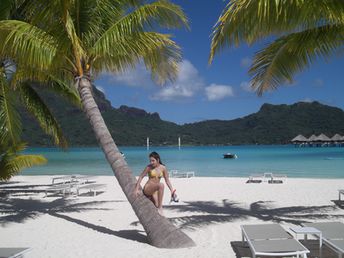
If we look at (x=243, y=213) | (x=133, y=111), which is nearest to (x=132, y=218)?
(x=243, y=213)

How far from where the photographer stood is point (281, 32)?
651cm

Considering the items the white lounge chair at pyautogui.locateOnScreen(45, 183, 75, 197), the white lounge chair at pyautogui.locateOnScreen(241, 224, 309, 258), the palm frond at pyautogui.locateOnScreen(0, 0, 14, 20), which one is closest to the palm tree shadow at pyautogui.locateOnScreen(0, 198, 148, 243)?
the white lounge chair at pyautogui.locateOnScreen(45, 183, 75, 197)

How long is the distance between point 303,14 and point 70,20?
366 centimetres

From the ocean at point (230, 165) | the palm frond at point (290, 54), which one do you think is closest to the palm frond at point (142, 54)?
the palm frond at point (290, 54)

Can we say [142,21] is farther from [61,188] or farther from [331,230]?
[61,188]

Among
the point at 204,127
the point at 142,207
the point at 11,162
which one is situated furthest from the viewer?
the point at 204,127

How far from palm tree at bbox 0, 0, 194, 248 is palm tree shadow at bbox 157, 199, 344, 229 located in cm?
154

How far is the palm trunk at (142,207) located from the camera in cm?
584

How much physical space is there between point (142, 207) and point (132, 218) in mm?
2557

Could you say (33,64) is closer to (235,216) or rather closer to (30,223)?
(30,223)

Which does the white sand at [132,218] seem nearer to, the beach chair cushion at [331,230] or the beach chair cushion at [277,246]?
the beach chair cushion at [277,246]

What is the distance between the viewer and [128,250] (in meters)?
5.83

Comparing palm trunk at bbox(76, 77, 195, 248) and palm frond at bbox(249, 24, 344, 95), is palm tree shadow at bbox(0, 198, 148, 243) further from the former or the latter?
palm frond at bbox(249, 24, 344, 95)

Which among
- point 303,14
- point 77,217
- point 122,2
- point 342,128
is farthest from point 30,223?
point 342,128
